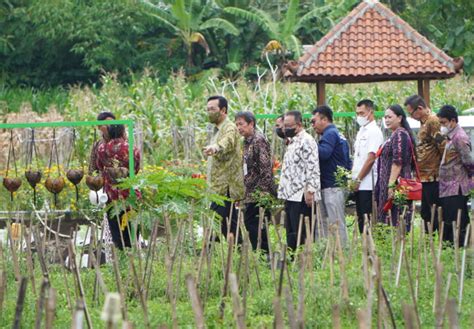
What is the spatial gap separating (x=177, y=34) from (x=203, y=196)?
19339mm

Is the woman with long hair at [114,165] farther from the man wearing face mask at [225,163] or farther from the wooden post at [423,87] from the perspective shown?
the wooden post at [423,87]

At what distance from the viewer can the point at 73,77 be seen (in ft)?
98.0

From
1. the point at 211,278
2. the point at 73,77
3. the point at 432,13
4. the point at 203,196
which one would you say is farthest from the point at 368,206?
the point at 73,77

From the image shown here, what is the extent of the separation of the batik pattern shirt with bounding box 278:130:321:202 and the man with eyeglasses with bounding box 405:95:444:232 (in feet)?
2.84

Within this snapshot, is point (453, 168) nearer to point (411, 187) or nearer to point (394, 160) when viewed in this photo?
point (411, 187)

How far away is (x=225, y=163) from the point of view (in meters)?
9.57

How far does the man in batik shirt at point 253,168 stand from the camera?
9648mm

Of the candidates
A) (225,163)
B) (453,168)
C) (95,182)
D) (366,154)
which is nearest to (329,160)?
(366,154)

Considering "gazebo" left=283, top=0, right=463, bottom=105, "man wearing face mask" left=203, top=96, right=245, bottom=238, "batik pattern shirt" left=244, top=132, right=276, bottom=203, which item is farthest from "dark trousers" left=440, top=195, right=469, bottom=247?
"gazebo" left=283, top=0, right=463, bottom=105

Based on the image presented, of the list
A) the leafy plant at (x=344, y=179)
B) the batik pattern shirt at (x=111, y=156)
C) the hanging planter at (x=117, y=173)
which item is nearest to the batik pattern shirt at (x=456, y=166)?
the leafy plant at (x=344, y=179)

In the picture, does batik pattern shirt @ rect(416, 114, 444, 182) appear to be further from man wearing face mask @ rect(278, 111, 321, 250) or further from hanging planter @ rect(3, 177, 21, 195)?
hanging planter @ rect(3, 177, 21, 195)

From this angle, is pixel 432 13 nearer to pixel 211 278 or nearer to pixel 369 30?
pixel 369 30

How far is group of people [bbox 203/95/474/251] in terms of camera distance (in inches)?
364

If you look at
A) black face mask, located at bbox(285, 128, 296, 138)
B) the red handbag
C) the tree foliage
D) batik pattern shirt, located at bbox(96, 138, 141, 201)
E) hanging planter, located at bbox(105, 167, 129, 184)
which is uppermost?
the tree foliage
